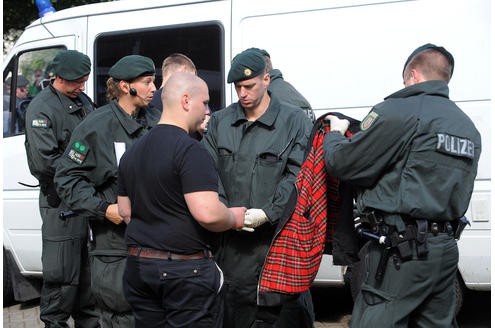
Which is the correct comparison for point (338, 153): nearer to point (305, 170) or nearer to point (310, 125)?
point (305, 170)

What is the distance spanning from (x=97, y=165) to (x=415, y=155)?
1835 millimetres

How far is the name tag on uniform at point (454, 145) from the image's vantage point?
377 cm

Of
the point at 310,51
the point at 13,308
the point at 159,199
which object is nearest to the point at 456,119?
the point at 159,199

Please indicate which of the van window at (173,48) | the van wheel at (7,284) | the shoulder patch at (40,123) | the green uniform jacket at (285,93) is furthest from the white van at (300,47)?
the shoulder patch at (40,123)

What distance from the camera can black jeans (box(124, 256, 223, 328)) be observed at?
375 cm

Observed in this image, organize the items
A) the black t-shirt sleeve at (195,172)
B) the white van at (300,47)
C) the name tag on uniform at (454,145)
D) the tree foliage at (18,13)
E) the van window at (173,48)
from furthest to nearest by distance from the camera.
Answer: the tree foliage at (18,13)
the van window at (173,48)
the white van at (300,47)
the name tag on uniform at (454,145)
the black t-shirt sleeve at (195,172)

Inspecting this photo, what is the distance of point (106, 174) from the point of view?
4.67m

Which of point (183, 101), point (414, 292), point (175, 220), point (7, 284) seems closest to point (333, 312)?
point (7, 284)

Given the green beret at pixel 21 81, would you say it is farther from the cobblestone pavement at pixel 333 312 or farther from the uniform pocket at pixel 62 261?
the uniform pocket at pixel 62 261

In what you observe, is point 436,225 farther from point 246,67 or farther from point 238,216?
point 246,67

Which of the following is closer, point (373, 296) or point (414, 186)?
point (414, 186)

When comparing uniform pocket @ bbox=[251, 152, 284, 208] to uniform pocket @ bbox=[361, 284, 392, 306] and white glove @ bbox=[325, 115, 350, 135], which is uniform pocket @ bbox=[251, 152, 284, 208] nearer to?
white glove @ bbox=[325, 115, 350, 135]

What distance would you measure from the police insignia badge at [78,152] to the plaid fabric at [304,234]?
1.23m

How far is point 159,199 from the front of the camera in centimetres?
373
